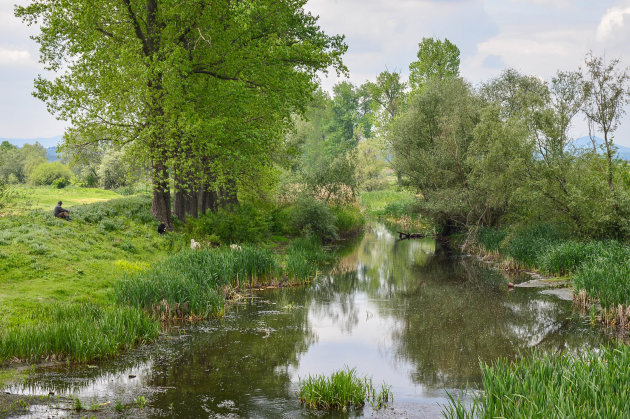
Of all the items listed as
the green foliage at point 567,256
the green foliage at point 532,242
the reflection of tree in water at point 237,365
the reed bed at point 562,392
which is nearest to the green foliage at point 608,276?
the green foliage at point 567,256

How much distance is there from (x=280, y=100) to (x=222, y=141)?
3.37 m

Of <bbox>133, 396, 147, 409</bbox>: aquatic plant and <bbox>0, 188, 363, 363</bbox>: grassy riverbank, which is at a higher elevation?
<bbox>0, 188, 363, 363</bbox>: grassy riverbank

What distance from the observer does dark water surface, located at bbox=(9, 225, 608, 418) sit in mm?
9805

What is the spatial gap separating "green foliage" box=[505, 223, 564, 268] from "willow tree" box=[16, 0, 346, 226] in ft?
38.6

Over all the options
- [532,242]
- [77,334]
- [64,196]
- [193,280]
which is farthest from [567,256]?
[64,196]

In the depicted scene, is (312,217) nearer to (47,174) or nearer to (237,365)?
(237,365)

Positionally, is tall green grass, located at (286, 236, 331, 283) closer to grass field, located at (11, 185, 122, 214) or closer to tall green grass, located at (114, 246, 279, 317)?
tall green grass, located at (114, 246, 279, 317)

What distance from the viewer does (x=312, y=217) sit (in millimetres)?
31750

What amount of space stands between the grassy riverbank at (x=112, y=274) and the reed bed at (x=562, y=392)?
8.06m

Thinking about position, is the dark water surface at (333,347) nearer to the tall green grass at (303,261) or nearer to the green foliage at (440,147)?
the tall green grass at (303,261)

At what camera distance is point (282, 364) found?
1206cm

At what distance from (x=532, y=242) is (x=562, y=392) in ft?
61.1

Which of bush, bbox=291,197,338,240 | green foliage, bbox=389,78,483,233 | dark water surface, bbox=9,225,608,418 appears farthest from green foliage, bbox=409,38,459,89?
dark water surface, bbox=9,225,608,418

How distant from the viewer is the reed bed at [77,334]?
1068 cm
